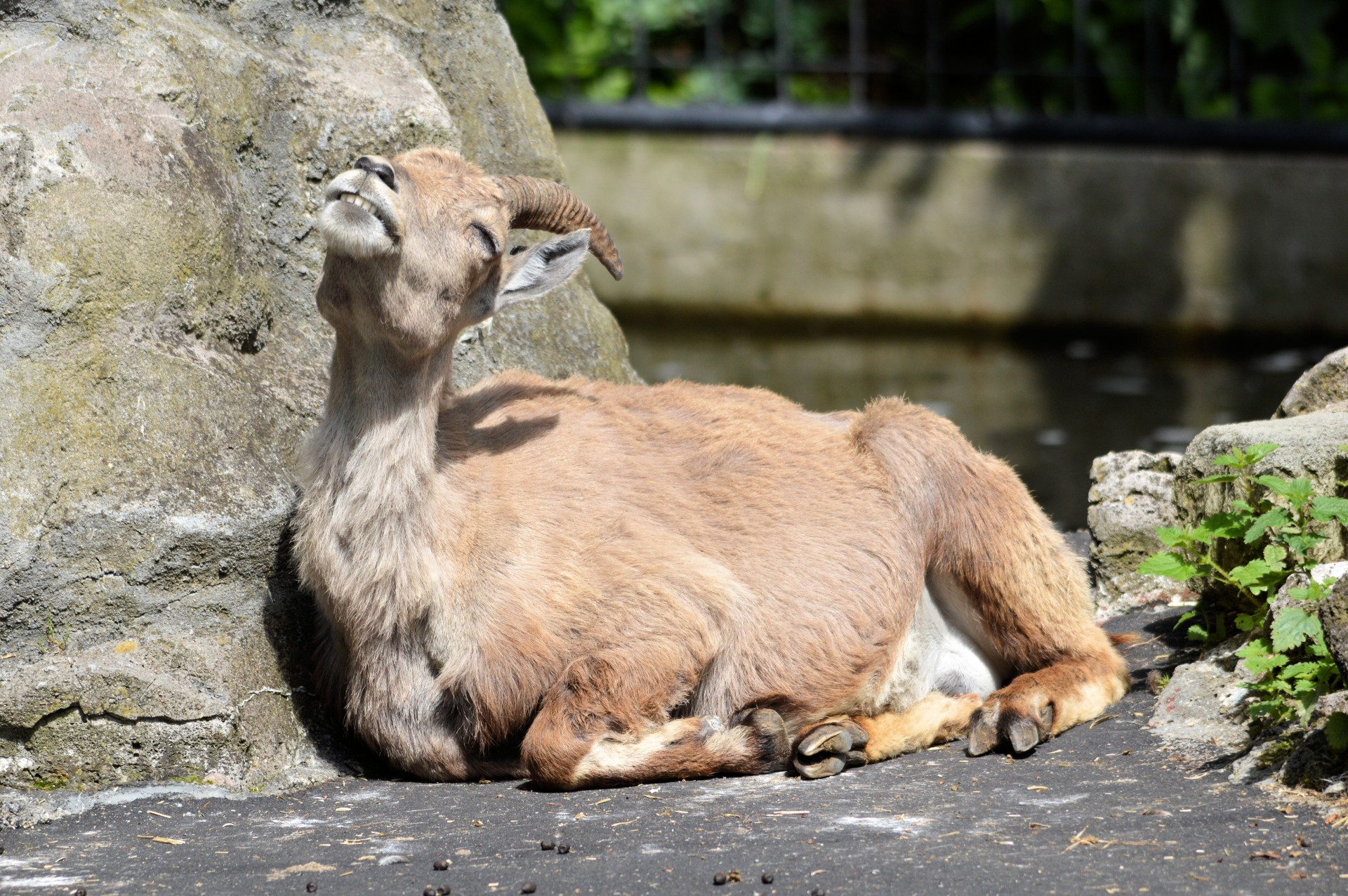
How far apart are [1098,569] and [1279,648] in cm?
249

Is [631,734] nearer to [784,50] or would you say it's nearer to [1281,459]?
[1281,459]

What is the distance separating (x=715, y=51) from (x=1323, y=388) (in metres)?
10.3

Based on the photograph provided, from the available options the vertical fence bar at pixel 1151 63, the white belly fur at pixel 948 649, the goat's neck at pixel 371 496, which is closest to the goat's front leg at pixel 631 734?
the goat's neck at pixel 371 496

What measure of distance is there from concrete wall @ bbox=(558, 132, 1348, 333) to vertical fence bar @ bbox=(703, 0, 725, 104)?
668 millimetres

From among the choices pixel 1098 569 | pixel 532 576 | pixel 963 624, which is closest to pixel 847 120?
pixel 1098 569

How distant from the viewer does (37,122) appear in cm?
564

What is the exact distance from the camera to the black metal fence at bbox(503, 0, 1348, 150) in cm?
1578

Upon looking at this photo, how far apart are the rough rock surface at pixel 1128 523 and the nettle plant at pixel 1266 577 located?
2.33 ft

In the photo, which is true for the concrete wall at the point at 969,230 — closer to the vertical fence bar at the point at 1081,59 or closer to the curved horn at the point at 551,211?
the vertical fence bar at the point at 1081,59

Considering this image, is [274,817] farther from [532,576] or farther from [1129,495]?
[1129,495]

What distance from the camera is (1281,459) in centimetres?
581

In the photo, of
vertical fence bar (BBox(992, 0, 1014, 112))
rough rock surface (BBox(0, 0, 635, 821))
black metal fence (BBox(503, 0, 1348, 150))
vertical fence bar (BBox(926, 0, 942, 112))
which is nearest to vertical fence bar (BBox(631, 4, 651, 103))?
black metal fence (BBox(503, 0, 1348, 150))

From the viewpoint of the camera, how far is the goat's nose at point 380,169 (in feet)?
16.8

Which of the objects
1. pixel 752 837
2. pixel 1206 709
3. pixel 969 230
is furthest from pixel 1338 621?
pixel 969 230
